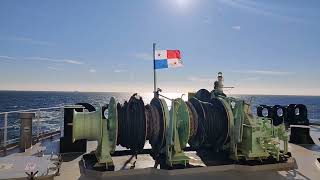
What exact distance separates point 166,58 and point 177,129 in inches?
168

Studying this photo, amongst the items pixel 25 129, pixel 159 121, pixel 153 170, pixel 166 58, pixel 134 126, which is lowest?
pixel 153 170

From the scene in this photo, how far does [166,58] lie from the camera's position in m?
12.3

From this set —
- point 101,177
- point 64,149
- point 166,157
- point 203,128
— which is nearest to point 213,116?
point 203,128

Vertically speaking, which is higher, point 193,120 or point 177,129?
point 193,120

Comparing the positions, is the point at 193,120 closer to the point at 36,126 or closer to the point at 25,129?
the point at 25,129

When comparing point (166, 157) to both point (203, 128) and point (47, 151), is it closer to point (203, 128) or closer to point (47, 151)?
point (203, 128)

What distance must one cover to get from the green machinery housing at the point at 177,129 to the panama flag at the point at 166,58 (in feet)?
9.37

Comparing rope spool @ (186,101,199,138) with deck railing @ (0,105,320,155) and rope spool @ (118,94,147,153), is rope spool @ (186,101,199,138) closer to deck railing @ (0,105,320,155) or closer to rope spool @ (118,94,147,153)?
rope spool @ (118,94,147,153)

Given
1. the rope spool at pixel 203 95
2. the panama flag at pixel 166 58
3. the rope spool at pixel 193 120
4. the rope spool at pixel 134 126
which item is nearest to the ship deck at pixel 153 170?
the rope spool at pixel 134 126

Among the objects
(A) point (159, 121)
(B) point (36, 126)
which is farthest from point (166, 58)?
(B) point (36, 126)

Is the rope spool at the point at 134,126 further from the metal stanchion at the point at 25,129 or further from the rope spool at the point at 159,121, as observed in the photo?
the metal stanchion at the point at 25,129

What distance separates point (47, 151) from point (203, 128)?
4.60 m

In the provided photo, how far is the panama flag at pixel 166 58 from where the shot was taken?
39.9 ft

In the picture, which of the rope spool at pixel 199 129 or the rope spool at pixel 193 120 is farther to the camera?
the rope spool at pixel 199 129
